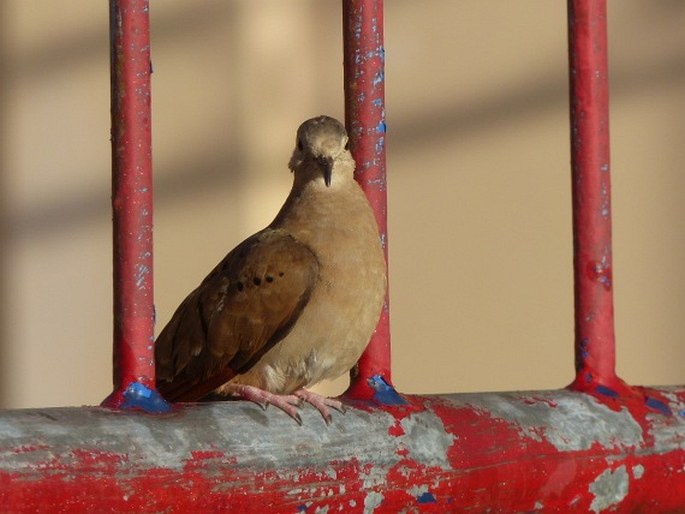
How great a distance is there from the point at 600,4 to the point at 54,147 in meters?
2.46

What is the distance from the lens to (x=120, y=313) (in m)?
1.11

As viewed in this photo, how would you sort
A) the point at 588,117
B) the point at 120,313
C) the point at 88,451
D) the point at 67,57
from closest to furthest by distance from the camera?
the point at 88,451, the point at 120,313, the point at 588,117, the point at 67,57

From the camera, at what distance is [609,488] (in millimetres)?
1312

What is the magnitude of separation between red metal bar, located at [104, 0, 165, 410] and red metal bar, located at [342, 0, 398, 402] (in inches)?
9.4

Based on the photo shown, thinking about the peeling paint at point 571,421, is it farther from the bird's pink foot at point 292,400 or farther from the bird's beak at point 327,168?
the bird's beak at point 327,168

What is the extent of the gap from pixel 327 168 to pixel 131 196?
3.24ft

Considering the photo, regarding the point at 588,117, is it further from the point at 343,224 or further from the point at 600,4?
the point at 343,224

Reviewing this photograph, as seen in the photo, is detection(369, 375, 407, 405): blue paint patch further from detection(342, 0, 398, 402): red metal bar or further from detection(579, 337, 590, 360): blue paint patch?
detection(579, 337, 590, 360): blue paint patch

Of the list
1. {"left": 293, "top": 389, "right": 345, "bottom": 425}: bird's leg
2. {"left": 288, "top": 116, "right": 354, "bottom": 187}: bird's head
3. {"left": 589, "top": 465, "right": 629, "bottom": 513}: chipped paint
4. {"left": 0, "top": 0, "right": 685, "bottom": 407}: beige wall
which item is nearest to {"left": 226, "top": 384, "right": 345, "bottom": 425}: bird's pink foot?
{"left": 293, "top": 389, "right": 345, "bottom": 425}: bird's leg

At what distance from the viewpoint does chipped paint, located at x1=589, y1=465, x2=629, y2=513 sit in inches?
51.4

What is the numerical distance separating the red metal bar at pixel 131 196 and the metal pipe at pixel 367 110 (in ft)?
0.79

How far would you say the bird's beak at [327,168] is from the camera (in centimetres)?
204

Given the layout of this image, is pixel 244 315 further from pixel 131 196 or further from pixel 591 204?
pixel 131 196

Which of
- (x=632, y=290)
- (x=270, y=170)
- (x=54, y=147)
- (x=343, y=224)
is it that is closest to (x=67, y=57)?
(x=54, y=147)
